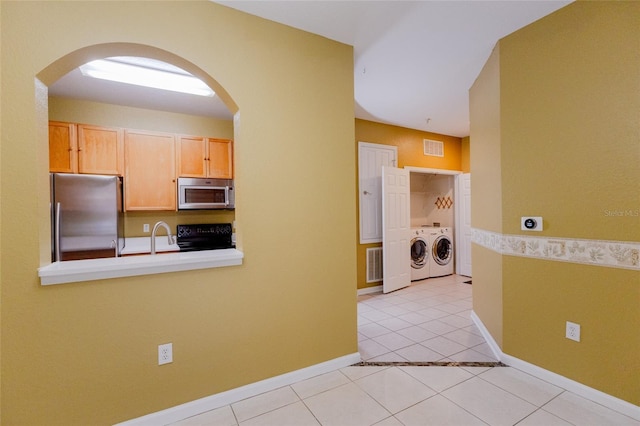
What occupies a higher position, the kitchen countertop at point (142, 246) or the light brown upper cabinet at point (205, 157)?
the light brown upper cabinet at point (205, 157)

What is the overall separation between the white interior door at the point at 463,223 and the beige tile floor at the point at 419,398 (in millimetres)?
2956

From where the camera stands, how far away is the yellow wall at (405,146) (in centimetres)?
443

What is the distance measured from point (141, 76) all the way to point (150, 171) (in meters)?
1.22

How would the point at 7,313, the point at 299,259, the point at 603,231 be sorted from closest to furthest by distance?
the point at 7,313 < the point at 603,231 < the point at 299,259

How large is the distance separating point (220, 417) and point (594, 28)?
3.49 m

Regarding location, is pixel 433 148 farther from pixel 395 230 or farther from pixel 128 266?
pixel 128 266

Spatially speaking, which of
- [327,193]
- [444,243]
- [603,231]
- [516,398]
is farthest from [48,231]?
[444,243]

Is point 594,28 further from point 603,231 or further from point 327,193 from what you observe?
point 327,193

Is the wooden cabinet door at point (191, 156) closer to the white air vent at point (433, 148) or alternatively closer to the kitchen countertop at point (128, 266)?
the kitchen countertop at point (128, 266)

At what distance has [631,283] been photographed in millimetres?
1738

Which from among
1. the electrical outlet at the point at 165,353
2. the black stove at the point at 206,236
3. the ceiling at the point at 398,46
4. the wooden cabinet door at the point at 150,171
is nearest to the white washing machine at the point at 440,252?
the ceiling at the point at 398,46

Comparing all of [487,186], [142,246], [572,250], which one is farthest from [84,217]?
[572,250]

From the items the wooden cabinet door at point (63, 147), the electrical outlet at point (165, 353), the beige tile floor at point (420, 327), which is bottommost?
the beige tile floor at point (420, 327)

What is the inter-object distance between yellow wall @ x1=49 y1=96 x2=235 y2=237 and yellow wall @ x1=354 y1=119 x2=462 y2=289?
6.91 ft
